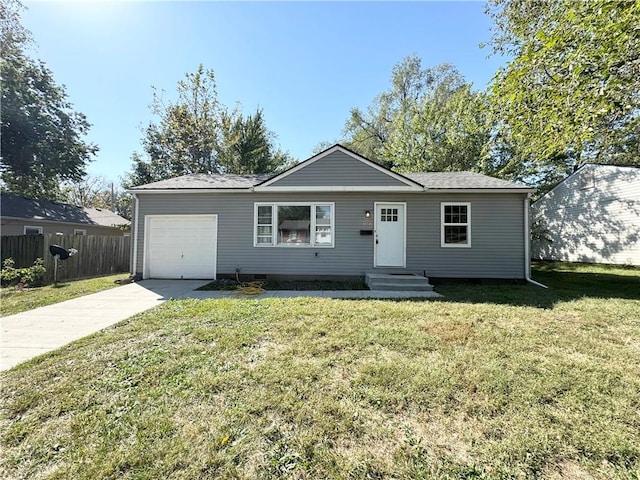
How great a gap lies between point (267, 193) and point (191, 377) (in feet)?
21.8

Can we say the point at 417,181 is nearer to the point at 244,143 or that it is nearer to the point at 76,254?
the point at 76,254

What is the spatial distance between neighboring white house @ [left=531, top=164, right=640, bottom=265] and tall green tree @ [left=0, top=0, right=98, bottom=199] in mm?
30364

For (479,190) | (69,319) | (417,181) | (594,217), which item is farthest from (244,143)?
(594,217)

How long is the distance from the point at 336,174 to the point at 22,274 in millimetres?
9979

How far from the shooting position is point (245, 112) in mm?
18719

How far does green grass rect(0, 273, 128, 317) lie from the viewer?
18.8ft

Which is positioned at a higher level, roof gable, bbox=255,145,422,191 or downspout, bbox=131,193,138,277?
roof gable, bbox=255,145,422,191

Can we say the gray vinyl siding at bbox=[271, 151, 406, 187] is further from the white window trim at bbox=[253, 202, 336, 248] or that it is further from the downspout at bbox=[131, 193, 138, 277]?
the downspout at bbox=[131, 193, 138, 277]

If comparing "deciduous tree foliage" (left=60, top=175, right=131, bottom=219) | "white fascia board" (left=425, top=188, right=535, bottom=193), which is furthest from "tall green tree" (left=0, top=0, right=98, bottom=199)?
"white fascia board" (left=425, top=188, right=535, bottom=193)

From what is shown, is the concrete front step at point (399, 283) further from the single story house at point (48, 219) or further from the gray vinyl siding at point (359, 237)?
the single story house at point (48, 219)

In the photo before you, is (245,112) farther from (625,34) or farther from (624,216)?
(624,216)

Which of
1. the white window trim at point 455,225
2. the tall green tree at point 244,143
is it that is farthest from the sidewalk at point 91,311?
the tall green tree at point 244,143

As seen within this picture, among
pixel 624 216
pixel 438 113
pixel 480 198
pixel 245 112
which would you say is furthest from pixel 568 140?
pixel 245 112

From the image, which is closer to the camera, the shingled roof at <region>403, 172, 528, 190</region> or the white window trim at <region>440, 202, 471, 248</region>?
the shingled roof at <region>403, 172, 528, 190</region>
